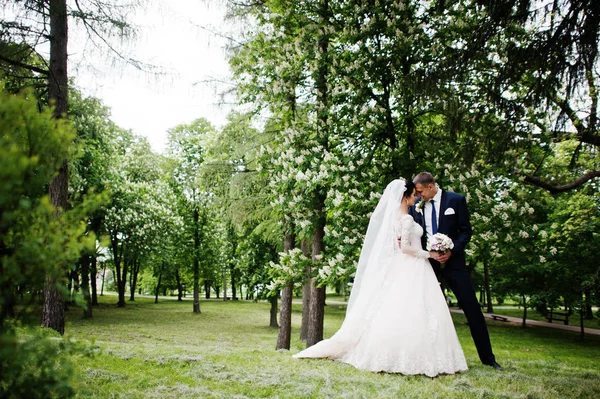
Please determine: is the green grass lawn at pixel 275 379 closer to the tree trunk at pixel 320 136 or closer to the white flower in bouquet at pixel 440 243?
the white flower in bouquet at pixel 440 243

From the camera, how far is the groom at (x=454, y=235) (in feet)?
18.2

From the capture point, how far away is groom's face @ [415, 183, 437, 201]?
5.78m

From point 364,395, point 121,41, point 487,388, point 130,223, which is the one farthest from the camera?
point 130,223

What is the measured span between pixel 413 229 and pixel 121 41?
23.2ft

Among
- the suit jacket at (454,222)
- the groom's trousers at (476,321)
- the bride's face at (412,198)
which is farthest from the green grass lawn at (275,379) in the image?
the bride's face at (412,198)

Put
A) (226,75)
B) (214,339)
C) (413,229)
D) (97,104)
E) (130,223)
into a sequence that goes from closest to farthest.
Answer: (413,229), (97,104), (226,75), (214,339), (130,223)

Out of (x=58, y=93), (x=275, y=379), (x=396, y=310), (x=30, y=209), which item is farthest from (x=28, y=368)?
(x=58, y=93)

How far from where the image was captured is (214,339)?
17.9 m

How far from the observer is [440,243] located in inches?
215

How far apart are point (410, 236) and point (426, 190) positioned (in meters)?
0.70

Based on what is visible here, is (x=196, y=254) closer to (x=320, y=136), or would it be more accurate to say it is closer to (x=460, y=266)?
(x=320, y=136)

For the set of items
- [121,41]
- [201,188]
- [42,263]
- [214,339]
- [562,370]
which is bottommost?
[214,339]

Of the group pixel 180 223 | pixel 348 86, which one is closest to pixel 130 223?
pixel 180 223

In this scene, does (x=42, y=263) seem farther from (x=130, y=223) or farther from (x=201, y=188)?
(x=130, y=223)
